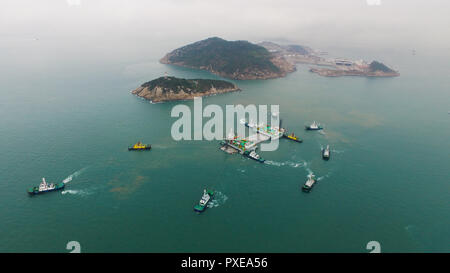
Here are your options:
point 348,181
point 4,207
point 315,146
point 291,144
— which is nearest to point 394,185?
point 348,181

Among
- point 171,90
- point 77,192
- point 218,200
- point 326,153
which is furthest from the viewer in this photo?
point 171,90

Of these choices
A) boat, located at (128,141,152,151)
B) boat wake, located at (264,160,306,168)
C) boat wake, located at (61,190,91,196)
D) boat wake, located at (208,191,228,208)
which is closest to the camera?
boat wake, located at (208,191,228,208)

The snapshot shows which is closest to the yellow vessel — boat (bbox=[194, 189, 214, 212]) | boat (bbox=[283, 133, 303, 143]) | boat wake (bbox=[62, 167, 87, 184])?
boat (bbox=[283, 133, 303, 143])

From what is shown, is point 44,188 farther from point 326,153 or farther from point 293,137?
point 326,153

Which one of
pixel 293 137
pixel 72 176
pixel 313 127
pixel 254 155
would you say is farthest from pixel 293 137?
pixel 72 176

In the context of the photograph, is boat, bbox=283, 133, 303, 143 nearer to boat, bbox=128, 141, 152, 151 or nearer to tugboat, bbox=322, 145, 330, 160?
tugboat, bbox=322, 145, 330, 160

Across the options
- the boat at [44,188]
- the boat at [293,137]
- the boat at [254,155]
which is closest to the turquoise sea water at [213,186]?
the boat at [44,188]
